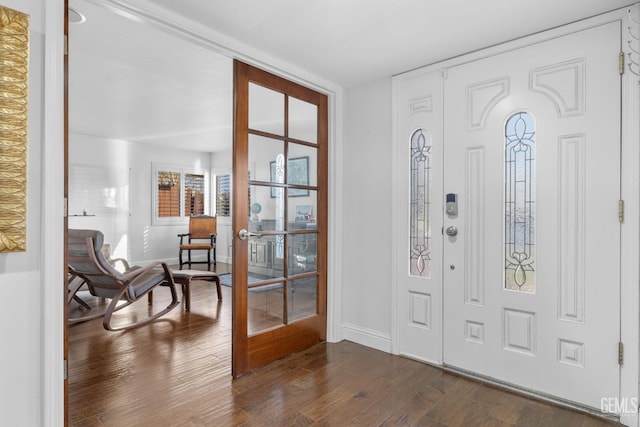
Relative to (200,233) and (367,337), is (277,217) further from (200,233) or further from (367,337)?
(200,233)

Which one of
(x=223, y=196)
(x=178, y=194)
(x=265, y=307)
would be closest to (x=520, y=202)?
(x=265, y=307)

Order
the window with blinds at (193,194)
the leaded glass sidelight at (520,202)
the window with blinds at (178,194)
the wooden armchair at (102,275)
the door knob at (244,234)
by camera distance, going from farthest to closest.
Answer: the window with blinds at (193,194), the window with blinds at (178,194), the wooden armchair at (102,275), the door knob at (244,234), the leaded glass sidelight at (520,202)

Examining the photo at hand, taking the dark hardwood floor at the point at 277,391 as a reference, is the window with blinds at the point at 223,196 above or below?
above

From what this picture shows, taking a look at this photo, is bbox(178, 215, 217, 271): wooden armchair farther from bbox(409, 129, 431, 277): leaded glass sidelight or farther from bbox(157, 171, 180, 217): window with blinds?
bbox(409, 129, 431, 277): leaded glass sidelight

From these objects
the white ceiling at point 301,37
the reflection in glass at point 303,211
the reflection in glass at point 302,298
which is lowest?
the reflection in glass at point 302,298

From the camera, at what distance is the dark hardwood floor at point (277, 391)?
6.57ft

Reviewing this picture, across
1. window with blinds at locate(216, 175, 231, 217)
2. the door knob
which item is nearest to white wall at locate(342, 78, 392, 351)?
the door knob

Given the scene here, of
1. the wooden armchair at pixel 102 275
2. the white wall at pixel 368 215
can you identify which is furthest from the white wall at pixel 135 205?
the white wall at pixel 368 215

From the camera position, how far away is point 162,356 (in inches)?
113

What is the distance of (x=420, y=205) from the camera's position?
2.85m

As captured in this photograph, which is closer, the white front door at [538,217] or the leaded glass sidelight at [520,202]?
the white front door at [538,217]

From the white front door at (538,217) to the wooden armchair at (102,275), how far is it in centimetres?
299

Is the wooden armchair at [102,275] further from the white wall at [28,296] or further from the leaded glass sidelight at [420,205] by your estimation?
the leaded glass sidelight at [420,205]

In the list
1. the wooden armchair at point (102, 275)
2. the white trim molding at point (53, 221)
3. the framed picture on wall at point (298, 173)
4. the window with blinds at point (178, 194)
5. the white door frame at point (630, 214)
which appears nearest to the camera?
the white trim molding at point (53, 221)
